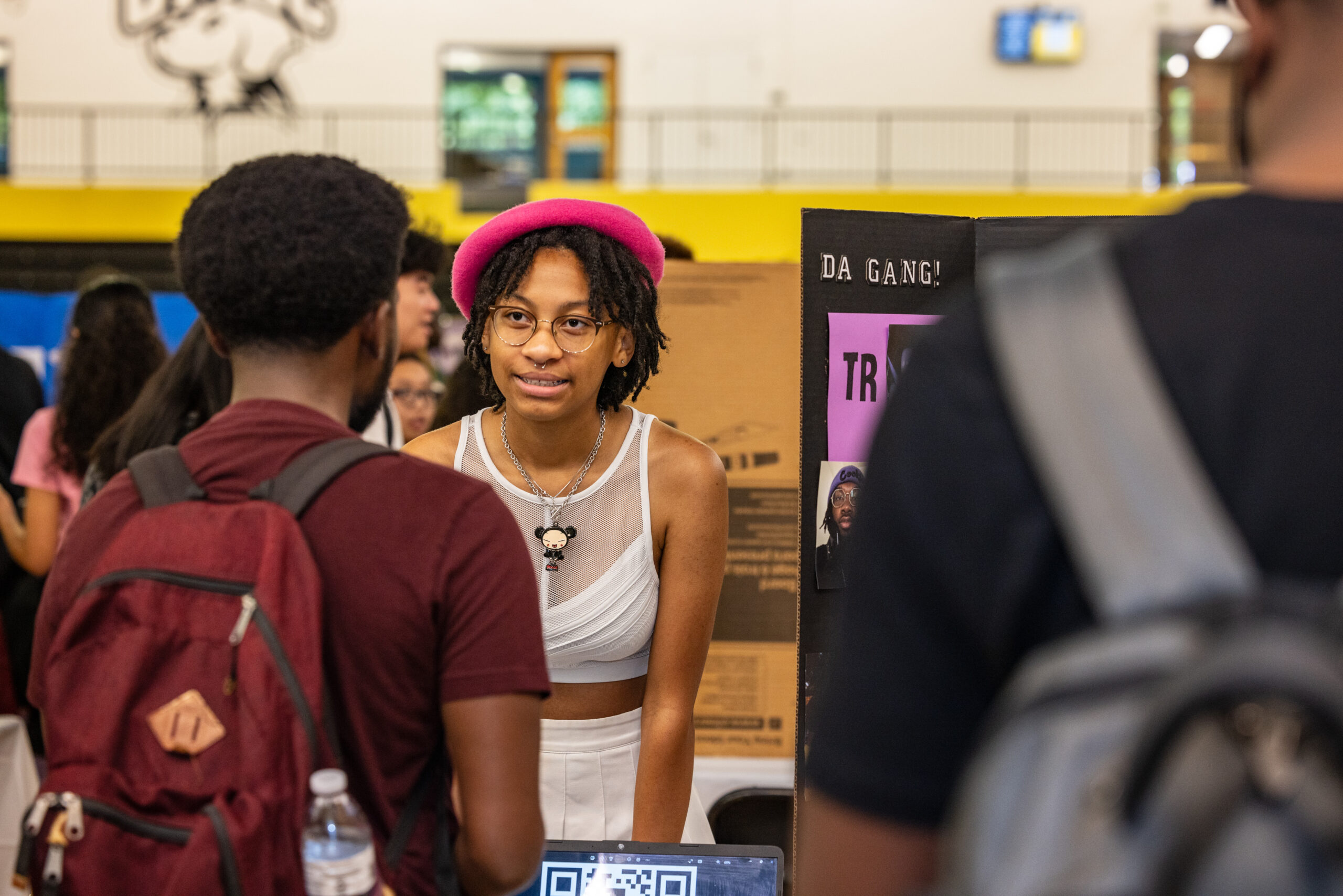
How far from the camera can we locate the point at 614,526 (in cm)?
222

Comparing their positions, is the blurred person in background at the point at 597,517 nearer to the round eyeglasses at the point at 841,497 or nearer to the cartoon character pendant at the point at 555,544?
the cartoon character pendant at the point at 555,544

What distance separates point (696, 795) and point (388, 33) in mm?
14389

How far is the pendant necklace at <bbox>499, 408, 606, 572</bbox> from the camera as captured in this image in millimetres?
2211

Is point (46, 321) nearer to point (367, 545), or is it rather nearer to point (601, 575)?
point (601, 575)

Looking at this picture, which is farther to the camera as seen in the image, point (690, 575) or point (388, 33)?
point (388, 33)

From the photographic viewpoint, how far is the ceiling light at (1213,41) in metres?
14.9

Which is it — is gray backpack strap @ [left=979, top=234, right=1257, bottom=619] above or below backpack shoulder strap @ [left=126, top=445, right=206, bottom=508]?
above

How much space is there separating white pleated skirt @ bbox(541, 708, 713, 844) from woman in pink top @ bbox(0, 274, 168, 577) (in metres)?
1.88

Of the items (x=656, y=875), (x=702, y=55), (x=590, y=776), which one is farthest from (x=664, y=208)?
(x=656, y=875)

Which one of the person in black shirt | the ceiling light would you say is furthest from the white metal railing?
the person in black shirt

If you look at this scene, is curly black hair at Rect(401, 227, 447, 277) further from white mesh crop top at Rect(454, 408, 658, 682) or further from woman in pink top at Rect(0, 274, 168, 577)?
white mesh crop top at Rect(454, 408, 658, 682)

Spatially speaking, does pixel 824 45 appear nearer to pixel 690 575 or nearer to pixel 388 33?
pixel 388 33

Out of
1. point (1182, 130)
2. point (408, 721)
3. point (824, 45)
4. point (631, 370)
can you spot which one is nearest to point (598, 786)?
point (631, 370)

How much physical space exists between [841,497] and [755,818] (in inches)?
44.6
